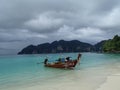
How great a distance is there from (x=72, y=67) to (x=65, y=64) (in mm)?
925

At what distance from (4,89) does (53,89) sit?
3.62 metres

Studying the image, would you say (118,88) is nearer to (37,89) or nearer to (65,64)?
(37,89)

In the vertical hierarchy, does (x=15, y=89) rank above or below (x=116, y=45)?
below

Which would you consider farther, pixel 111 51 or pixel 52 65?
pixel 111 51

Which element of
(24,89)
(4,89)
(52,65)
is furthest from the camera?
(52,65)

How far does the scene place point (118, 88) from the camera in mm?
9328

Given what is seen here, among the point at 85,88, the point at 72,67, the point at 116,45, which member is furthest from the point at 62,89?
the point at 116,45

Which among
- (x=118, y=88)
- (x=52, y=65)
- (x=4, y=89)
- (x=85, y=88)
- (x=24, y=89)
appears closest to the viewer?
(x=118, y=88)

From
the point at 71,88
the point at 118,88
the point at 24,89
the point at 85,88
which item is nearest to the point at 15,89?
the point at 24,89

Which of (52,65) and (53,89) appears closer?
(53,89)

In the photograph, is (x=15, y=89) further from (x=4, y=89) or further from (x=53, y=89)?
(x=53, y=89)

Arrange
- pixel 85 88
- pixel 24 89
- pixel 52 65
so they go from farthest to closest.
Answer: pixel 52 65, pixel 24 89, pixel 85 88

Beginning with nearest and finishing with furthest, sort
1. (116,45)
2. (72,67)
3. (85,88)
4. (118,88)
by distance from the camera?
(118,88) < (85,88) < (72,67) < (116,45)

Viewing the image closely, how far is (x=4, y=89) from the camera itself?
40.8 feet
